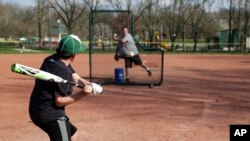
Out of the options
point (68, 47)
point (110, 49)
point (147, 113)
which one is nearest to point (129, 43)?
point (147, 113)

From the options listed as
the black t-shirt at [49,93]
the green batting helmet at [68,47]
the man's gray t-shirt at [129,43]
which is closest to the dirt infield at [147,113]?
the man's gray t-shirt at [129,43]

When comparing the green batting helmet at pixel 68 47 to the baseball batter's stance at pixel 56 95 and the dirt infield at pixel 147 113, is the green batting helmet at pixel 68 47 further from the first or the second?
the dirt infield at pixel 147 113

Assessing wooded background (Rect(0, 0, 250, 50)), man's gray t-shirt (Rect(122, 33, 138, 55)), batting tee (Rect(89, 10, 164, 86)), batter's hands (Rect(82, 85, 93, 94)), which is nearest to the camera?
batter's hands (Rect(82, 85, 93, 94))

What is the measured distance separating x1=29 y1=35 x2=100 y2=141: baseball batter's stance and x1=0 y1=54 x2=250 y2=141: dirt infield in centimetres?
249

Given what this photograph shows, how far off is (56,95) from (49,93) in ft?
0.29

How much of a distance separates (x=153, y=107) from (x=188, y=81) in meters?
5.83

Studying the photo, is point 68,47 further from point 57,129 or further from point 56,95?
point 57,129

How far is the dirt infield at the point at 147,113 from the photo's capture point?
7.32 meters

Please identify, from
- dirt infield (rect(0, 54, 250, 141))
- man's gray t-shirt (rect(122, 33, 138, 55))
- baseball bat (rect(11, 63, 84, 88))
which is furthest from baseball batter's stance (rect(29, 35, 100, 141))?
man's gray t-shirt (rect(122, 33, 138, 55))

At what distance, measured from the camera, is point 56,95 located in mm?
4438

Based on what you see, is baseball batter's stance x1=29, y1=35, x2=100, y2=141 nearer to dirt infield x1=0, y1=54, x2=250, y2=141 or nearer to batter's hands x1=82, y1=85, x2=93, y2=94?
batter's hands x1=82, y1=85, x2=93, y2=94

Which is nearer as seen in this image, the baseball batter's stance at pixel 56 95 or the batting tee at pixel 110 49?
the baseball batter's stance at pixel 56 95

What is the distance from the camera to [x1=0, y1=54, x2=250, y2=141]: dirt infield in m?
7.32

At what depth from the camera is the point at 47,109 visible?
4.55 metres
